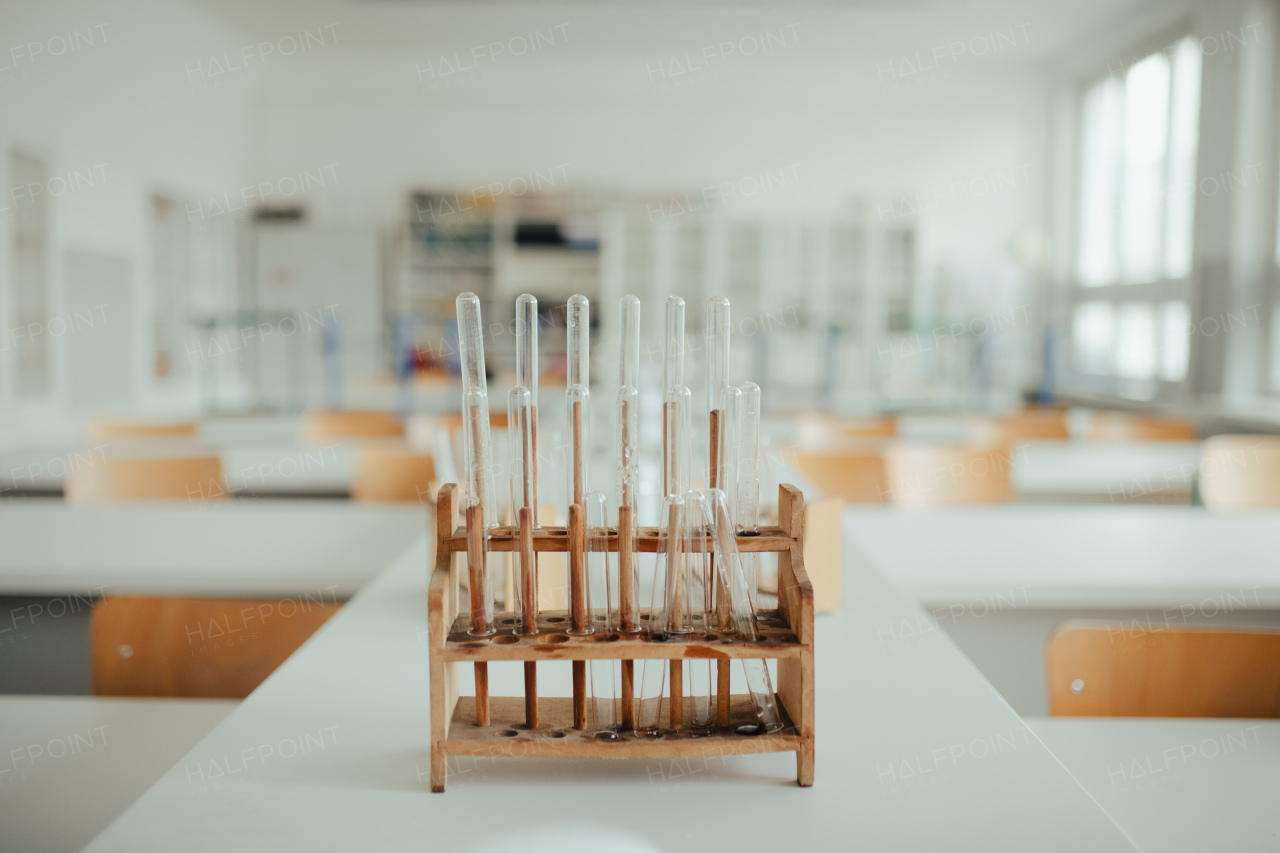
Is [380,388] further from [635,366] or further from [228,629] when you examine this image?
[635,366]

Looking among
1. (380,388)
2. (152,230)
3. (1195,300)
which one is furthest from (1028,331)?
(152,230)

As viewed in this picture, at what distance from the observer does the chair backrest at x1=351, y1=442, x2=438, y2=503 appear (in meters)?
2.76

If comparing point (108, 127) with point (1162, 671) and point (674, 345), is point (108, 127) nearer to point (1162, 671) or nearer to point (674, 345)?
point (674, 345)

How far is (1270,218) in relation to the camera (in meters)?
5.28

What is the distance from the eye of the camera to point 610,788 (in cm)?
91

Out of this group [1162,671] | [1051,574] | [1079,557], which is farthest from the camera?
[1079,557]

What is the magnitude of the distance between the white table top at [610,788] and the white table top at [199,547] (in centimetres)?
67

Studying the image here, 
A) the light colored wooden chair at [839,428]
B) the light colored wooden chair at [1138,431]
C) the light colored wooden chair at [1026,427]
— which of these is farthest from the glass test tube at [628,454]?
the light colored wooden chair at [1138,431]

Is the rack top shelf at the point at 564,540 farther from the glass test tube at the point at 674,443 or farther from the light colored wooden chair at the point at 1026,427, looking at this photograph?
the light colored wooden chair at the point at 1026,427

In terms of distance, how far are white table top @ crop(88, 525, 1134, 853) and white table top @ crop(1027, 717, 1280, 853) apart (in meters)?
0.16

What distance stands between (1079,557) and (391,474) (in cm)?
183

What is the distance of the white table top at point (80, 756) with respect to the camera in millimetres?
1082

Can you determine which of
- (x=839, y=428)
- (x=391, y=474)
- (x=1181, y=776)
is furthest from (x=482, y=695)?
(x=839, y=428)

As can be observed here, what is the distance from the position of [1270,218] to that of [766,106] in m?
4.19
